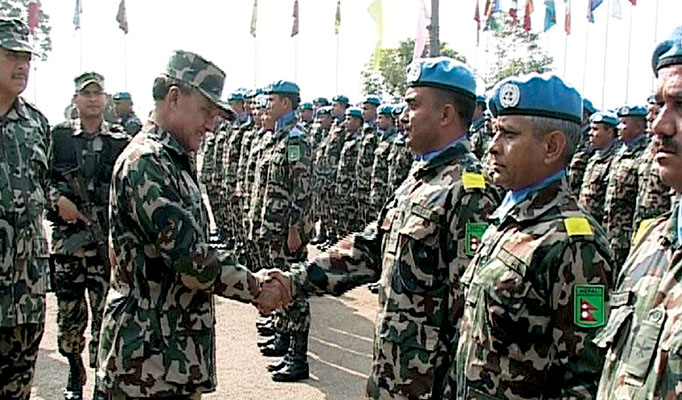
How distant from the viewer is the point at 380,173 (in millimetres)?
12656

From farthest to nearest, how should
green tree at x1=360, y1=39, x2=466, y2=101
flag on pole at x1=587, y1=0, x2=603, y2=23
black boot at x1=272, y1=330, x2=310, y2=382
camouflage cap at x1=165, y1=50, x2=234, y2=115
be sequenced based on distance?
1. green tree at x1=360, y1=39, x2=466, y2=101
2. flag on pole at x1=587, y1=0, x2=603, y2=23
3. black boot at x1=272, y1=330, x2=310, y2=382
4. camouflage cap at x1=165, y1=50, x2=234, y2=115

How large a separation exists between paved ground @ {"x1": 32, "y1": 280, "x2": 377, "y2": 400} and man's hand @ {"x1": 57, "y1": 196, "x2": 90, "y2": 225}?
1393 mm

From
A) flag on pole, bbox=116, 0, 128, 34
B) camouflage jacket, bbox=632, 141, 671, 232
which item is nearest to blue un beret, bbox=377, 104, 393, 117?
camouflage jacket, bbox=632, 141, 671, 232

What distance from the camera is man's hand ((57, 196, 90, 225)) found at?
18.9 ft

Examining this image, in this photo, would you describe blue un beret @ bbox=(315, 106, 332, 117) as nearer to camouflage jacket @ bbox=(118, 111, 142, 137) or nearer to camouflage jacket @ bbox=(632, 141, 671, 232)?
camouflage jacket @ bbox=(118, 111, 142, 137)

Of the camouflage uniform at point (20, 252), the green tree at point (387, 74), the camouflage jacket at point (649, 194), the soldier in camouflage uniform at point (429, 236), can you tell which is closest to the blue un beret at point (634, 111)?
the camouflage jacket at point (649, 194)

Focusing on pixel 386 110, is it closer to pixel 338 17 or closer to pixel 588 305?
pixel 588 305

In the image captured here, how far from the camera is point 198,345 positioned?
11.5ft

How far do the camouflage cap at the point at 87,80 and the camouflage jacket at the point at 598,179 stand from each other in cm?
599

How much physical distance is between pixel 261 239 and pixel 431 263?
4269 millimetres

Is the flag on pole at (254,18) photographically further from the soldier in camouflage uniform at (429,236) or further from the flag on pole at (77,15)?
the soldier in camouflage uniform at (429,236)

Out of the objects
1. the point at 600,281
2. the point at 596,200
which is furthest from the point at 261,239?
the point at 600,281

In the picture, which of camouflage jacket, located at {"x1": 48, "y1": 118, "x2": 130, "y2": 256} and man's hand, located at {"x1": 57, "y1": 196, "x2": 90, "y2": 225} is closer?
man's hand, located at {"x1": 57, "y1": 196, "x2": 90, "y2": 225}

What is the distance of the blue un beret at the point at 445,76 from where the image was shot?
347cm
